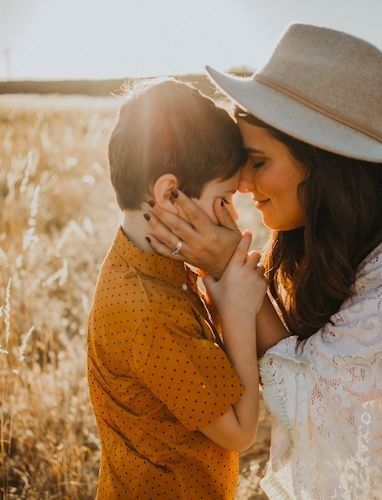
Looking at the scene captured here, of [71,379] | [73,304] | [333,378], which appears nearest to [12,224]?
[73,304]

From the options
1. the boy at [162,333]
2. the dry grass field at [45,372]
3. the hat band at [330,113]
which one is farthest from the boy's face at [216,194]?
the dry grass field at [45,372]

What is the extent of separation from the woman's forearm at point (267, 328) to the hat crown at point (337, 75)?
67cm

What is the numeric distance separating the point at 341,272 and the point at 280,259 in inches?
16.6

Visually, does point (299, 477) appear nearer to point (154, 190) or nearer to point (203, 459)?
point (203, 459)

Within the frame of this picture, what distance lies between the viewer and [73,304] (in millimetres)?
4395

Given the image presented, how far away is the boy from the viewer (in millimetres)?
1758

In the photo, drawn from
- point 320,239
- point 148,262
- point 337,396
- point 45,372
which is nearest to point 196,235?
point 148,262

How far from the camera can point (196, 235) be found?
6.31 feet

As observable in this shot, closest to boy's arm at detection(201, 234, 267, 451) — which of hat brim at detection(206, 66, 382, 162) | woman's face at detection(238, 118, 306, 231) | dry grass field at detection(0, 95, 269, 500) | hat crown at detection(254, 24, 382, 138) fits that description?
woman's face at detection(238, 118, 306, 231)

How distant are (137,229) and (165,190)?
6.8 inches

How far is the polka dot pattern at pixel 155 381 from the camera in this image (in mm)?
1743

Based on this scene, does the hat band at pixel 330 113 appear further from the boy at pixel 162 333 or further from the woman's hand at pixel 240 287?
the woman's hand at pixel 240 287

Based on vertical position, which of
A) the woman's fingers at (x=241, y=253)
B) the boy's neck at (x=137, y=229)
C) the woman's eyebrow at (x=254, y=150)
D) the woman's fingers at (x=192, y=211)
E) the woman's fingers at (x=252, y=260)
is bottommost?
the woman's fingers at (x=252, y=260)

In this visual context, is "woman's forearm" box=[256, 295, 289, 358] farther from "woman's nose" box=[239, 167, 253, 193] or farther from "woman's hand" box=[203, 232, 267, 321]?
"woman's nose" box=[239, 167, 253, 193]
